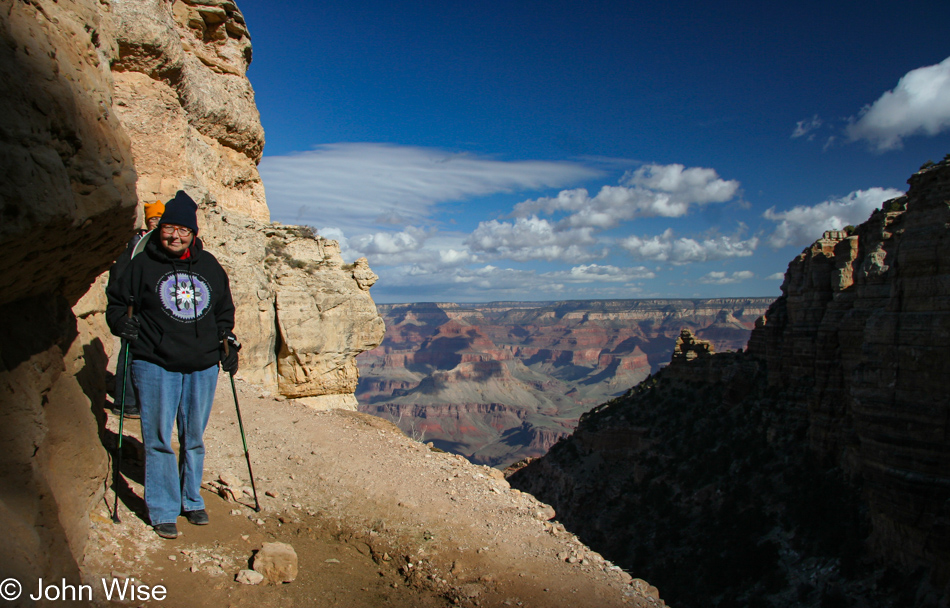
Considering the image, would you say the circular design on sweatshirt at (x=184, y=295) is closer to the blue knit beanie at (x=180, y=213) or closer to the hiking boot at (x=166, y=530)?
the blue knit beanie at (x=180, y=213)

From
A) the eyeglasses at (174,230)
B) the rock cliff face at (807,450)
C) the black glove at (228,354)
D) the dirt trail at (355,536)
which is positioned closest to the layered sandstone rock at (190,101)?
the dirt trail at (355,536)

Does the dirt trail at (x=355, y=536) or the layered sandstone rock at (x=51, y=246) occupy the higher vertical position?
the layered sandstone rock at (x=51, y=246)

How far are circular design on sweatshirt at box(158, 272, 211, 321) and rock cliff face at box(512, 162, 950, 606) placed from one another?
54.5 ft

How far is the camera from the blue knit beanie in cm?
410

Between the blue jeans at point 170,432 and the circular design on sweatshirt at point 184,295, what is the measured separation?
451mm

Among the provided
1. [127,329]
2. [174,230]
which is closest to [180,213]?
[174,230]

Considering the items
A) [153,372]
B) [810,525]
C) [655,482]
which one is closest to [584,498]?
[655,482]

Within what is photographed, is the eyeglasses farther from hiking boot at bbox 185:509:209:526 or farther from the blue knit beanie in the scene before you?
hiking boot at bbox 185:509:209:526

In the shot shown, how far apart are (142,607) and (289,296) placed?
9.72 m

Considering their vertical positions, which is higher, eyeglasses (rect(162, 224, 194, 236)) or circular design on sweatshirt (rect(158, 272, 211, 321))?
eyeglasses (rect(162, 224, 194, 236))

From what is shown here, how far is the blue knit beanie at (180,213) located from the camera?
4.10 meters
